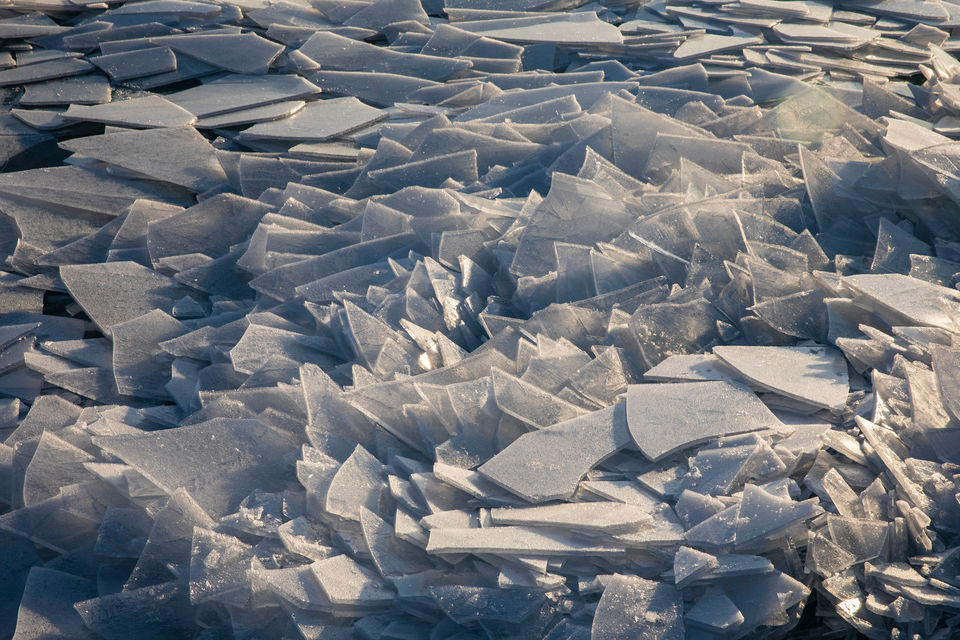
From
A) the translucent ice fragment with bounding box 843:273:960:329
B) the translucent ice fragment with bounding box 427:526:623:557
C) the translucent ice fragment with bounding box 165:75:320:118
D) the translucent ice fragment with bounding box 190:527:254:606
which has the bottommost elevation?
the translucent ice fragment with bounding box 190:527:254:606

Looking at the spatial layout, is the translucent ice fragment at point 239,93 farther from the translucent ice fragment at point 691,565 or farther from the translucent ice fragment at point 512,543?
the translucent ice fragment at point 691,565

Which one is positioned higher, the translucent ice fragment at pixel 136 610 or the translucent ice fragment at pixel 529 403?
the translucent ice fragment at pixel 529 403

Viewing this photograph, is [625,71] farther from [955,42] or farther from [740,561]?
[740,561]

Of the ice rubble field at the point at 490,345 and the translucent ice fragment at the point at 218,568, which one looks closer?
the ice rubble field at the point at 490,345

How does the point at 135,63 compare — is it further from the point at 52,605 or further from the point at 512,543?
the point at 512,543

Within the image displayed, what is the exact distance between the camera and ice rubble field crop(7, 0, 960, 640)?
159 cm

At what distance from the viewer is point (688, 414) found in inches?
69.2

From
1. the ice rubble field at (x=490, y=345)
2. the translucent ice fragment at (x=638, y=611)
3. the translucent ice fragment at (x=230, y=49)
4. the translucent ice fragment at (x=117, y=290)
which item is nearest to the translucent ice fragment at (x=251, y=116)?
the ice rubble field at (x=490, y=345)

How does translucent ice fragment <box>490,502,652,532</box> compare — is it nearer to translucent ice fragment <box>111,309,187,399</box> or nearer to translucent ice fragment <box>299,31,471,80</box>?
translucent ice fragment <box>111,309,187,399</box>

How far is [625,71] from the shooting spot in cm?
353

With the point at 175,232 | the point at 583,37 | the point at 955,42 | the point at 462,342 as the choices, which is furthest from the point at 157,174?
the point at 955,42

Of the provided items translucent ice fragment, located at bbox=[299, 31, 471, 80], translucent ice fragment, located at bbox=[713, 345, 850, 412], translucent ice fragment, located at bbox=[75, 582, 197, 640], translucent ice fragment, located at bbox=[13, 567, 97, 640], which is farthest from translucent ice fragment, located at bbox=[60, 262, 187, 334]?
translucent ice fragment, located at bbox=[713, 345, 850, 412]

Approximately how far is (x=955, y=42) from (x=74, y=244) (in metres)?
3.75

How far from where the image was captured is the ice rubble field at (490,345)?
1591mm
